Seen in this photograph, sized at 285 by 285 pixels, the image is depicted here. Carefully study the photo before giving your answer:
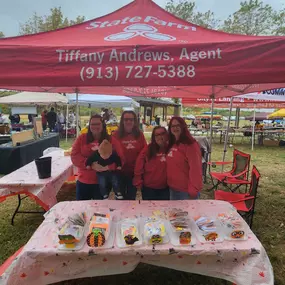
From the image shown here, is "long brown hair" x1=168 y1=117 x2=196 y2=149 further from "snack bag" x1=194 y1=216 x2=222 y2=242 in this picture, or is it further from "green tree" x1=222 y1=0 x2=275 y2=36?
"green tree" x1=222 y1=0 x2=275 y2=36

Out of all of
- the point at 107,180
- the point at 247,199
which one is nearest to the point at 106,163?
the point at 107,180

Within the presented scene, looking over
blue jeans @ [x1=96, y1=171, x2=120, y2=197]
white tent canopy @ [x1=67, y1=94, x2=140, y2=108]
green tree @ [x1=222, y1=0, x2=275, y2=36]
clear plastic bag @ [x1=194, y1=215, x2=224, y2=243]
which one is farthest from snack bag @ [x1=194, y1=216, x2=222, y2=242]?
green tree @ [x1=222, y1=0, x2=275, y2=36]

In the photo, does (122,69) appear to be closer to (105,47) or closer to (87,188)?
(105,47)

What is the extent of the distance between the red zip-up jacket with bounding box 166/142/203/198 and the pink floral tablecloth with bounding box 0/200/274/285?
80cm

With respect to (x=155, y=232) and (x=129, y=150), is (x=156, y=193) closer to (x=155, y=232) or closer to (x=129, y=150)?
(x=129, y=150)

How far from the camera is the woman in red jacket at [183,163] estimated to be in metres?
2.40

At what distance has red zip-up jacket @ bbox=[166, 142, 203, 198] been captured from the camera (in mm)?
2395

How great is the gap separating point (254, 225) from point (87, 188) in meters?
2.64

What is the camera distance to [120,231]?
1763 mm

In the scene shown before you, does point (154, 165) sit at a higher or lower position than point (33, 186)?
higher

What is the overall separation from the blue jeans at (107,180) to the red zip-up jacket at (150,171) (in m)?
0.22

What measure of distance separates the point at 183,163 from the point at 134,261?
1176 millimetres

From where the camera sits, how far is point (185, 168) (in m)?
2.48

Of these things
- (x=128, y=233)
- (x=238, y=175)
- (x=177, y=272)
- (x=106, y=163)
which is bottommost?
(x=177, y=272)
